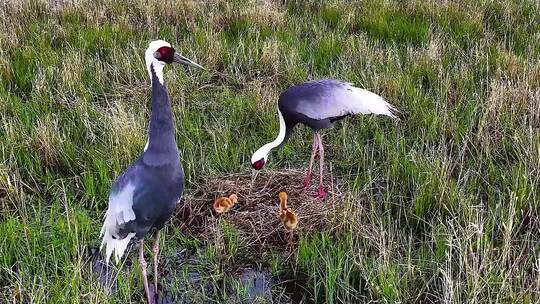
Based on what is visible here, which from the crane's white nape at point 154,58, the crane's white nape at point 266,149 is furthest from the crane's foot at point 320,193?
the crane's white nape at point 154,58

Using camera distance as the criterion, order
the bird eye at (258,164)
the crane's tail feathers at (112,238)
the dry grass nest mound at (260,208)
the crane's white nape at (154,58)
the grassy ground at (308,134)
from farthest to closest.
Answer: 1. the bird eye at (258,164)
2. the dry grass nest mound at (260,208)
3. the grassy ground at (308,134)
4. the crane's tail feathers at (112,238)
5. the crane's white nape at (154,58)

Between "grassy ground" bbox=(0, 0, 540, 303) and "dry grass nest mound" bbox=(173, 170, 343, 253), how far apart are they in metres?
0.11

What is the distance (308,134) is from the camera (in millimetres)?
4422

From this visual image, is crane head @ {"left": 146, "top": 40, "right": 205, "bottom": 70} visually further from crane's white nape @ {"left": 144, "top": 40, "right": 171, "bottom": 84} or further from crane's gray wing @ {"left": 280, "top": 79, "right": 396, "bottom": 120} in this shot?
crane's gray wing @ {"left": 280, "top": 79, "right": 396, "bottom": 120}

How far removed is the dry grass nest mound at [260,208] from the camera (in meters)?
3.25

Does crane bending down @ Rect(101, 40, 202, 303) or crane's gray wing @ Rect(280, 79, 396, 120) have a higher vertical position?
crane bending down @ Rect(101, 40, 202, 303)

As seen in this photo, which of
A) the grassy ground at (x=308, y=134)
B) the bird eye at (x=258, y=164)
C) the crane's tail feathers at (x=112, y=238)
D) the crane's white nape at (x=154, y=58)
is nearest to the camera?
the crane's white nape at (x=154, y=58)

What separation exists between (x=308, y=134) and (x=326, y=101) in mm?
848

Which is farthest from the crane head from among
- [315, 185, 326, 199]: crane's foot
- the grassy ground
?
[315, 185, 326, 199]: crane's foot

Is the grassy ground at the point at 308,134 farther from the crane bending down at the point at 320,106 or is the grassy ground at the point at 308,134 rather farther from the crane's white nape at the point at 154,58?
the crane's white nape at the point at 154,58

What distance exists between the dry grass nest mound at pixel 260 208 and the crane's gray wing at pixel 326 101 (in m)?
0.44

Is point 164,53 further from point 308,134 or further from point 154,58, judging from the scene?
point 308,134

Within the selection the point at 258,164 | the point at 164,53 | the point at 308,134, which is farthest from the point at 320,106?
the point at 164,53

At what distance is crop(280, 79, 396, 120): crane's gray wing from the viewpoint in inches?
141
